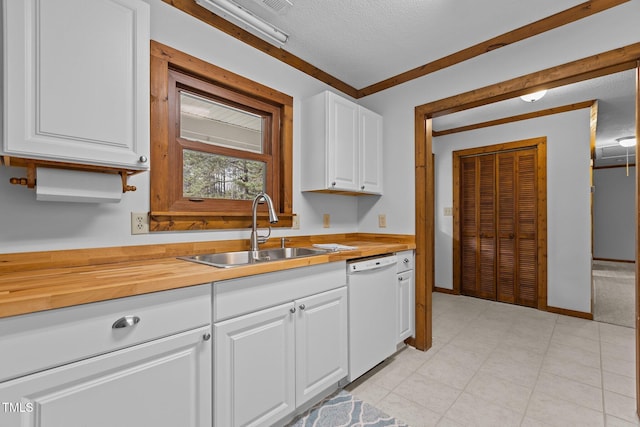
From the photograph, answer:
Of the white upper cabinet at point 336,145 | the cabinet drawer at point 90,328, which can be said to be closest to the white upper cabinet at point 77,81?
the cabinet drawer at point 90,328

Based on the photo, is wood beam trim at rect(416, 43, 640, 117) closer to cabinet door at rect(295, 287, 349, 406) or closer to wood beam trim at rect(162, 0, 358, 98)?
wood beam trim at rect(162, 0, 358, 98)

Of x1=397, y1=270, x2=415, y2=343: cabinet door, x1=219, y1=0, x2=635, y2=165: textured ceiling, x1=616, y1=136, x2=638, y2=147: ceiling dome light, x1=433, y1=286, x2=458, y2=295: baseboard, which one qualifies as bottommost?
x1=433, y1=286, x2=458, y2=295: baseboard

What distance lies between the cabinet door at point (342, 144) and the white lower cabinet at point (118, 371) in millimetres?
1490

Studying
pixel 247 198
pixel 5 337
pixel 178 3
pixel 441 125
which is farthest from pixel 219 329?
pixel 441 125

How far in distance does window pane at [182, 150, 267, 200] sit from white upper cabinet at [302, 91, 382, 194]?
0.42m

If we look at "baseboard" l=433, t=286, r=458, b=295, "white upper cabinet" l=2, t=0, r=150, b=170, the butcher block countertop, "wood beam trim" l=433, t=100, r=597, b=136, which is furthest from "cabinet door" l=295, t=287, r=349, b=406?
"wood beam trim" l=433, t=100, r=597, b=136

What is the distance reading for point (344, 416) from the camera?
5.66 feet

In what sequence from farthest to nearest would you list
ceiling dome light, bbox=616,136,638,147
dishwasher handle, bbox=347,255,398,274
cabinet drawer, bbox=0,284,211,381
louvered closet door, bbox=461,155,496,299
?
ceiling dome light, bbox=616,136,638,147 < louvered closet door, bbox=461,155,496,299 < dishwasher handle, bbox=347,255,398,274 < cabinet drawer, bbox=0,284,211,381

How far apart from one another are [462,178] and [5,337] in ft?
15.4

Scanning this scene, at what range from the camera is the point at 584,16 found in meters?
1.89

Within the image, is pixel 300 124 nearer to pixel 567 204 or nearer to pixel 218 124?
pixel 218 124

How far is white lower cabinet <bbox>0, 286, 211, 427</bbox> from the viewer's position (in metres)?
0.86

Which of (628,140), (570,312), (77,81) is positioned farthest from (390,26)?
(628,140)

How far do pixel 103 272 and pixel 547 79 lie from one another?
282 centimetres
